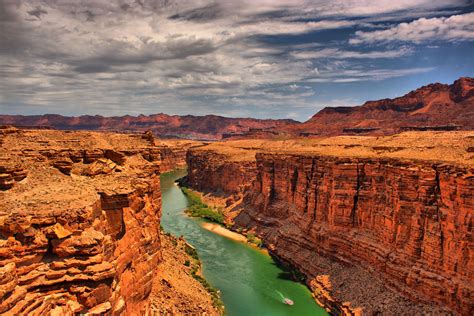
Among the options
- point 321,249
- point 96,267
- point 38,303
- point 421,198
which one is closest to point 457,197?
point 421,198

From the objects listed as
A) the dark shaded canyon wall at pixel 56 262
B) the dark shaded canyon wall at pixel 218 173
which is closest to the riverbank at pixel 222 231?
the dark shaded canyon wall at pixel 218 173

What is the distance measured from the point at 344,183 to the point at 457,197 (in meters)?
13.8

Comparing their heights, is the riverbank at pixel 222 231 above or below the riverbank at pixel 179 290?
below

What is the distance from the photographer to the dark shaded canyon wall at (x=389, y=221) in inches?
1152

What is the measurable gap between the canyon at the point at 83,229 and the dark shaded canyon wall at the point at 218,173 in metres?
45.8

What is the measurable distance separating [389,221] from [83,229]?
28734mm

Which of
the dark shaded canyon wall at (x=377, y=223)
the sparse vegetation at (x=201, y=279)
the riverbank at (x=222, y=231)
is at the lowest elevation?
the riverbank at (x=222, y=231)

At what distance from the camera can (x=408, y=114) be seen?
146625 mm

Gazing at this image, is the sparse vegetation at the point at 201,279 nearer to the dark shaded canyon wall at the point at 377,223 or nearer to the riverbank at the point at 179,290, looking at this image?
the riverbank at the point at 179,290

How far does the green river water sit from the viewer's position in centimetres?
3784

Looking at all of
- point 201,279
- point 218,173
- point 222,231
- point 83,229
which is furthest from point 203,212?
point 83,229

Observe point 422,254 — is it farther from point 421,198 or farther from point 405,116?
point 405,116

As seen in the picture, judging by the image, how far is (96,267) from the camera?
1434 cm

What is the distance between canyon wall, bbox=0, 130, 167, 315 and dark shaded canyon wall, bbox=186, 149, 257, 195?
51950 mm
